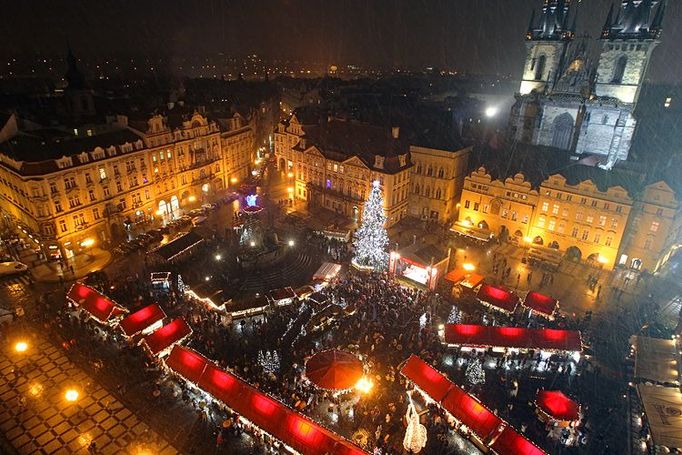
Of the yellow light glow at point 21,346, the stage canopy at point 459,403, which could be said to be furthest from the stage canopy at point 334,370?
the yellow light glow at point 21,346

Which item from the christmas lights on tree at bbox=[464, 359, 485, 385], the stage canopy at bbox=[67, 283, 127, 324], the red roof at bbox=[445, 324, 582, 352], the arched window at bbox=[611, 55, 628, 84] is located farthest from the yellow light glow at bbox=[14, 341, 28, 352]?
the arched window at bbox=[611, 55, 628, 84]

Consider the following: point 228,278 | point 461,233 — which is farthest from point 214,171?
point 461,233

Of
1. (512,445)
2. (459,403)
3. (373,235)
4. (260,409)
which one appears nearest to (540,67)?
(373,235)

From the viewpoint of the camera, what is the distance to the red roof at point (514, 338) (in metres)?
30.3

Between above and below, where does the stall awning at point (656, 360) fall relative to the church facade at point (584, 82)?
below

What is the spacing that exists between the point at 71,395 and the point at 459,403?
25.6 m

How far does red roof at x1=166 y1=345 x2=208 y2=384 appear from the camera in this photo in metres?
26.4

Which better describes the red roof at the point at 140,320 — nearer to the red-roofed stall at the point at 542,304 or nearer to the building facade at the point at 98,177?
the building facade at the point at 98,177

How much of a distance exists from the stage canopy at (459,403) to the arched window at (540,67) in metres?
50.1

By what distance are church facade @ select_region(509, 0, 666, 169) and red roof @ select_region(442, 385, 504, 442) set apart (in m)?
44.8

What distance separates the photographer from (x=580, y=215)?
45625mm

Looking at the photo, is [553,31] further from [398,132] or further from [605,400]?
[605,400]

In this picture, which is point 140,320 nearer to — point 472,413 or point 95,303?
point 95,303

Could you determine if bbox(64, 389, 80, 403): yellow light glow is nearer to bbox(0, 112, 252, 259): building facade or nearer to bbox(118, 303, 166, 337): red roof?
bbox(118, 303, 166, 337): red roof
